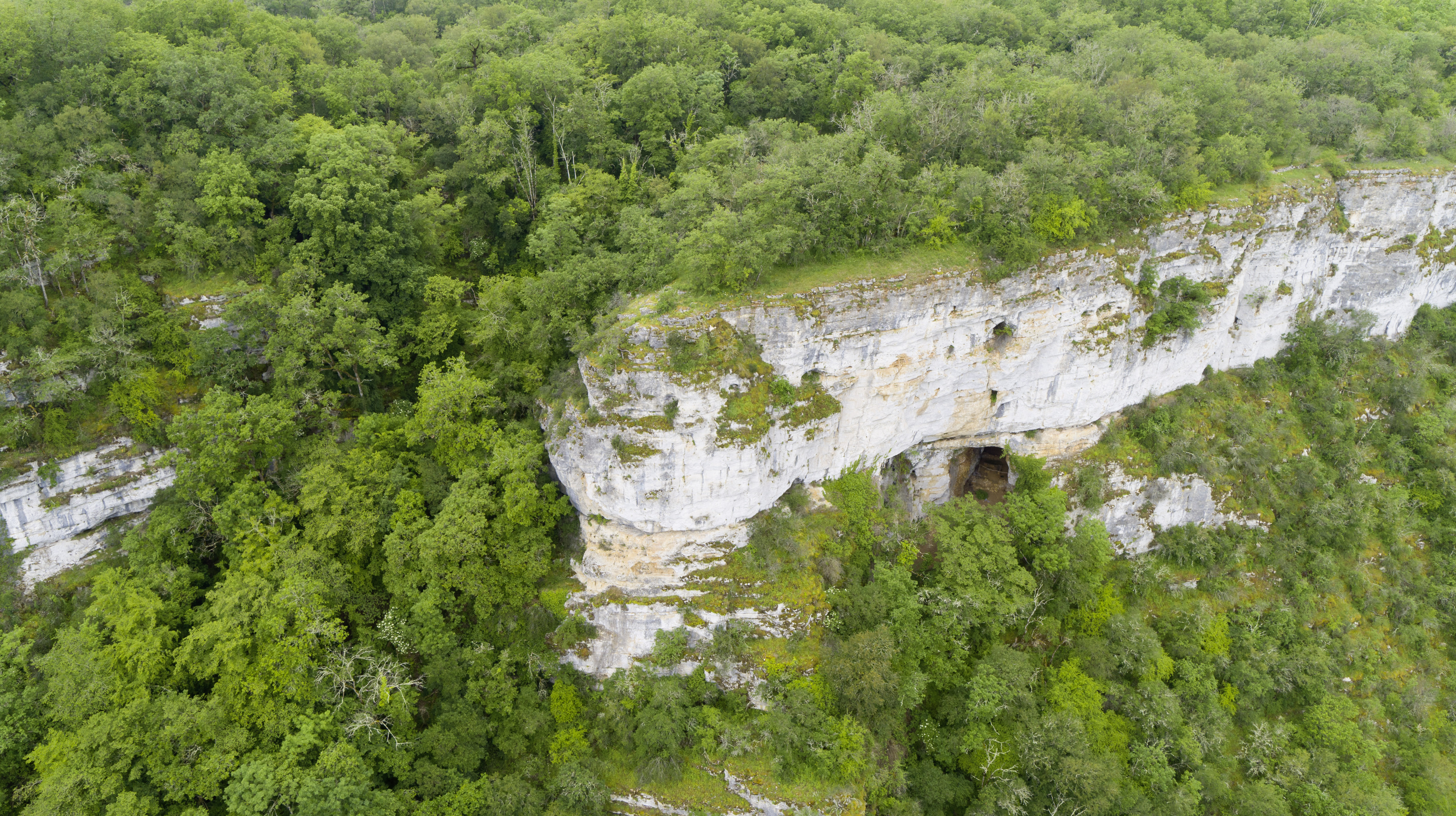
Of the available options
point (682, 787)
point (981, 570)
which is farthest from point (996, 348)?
point (682, 787)

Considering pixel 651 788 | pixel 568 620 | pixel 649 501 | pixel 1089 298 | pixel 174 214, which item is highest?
pixel 174 214

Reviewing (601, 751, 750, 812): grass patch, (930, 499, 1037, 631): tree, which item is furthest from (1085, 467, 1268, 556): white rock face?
(601, 751, 750, 812): grass patch

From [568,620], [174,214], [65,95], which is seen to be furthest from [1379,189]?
[65,95]

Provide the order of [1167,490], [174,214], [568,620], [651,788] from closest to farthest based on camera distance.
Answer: [651,788], [568,620], [174,214], [1167,490]

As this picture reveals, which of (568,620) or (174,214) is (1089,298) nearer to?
(568,620)

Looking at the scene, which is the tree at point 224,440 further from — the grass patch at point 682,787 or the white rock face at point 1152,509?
the white rock face at point 1152,509

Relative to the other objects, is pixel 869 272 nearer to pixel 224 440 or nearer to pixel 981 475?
pixel 981 475
